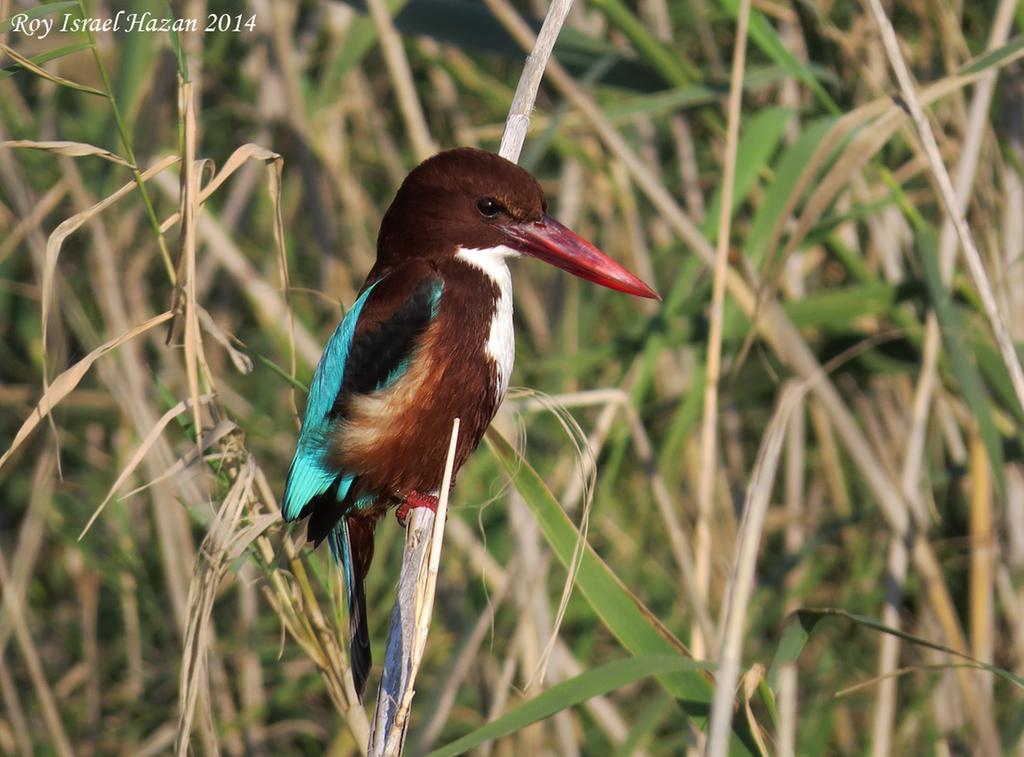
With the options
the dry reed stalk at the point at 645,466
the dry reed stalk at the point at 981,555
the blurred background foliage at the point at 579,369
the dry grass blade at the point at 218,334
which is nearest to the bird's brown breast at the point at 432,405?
the dry reed stalk at the point at 645,466

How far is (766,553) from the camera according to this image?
337 cm

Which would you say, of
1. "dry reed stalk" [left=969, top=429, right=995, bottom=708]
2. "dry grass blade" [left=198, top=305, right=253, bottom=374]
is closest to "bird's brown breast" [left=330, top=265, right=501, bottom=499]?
"dry grass blade" [left=198, top=305, right=253, bottom=374]

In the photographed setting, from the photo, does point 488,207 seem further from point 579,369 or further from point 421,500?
point 579,369

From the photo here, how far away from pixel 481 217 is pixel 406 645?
74 cm

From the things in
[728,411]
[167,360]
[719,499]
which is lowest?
[719,499]

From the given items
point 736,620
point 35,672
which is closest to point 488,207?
point 736,620

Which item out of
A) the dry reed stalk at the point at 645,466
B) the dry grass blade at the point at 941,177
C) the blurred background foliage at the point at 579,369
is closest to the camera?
the dry grass blade at the point at 941,177

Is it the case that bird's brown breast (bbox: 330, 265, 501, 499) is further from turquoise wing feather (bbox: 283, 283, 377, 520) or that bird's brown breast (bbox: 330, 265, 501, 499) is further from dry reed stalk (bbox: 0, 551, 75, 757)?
dry reed stalk (bbox: 0, 551, 75, 757)

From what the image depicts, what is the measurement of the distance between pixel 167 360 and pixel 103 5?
0.89m

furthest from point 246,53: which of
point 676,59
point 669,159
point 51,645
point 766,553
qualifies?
point 766,553

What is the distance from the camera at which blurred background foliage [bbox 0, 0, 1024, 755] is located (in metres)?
2.34

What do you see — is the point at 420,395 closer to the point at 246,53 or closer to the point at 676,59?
the point at 676,59

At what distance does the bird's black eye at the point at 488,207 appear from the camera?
6.09ft

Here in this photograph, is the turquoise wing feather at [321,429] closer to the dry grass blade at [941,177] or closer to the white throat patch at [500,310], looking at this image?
the white throat patch at [500,310]
